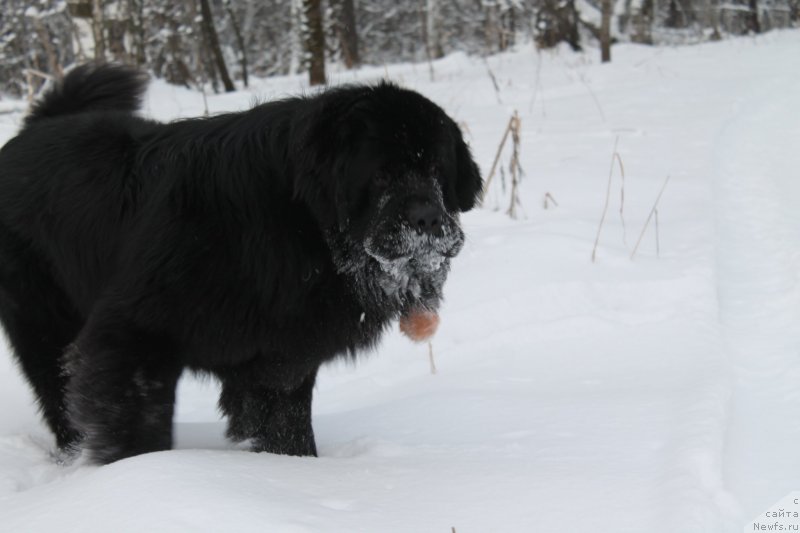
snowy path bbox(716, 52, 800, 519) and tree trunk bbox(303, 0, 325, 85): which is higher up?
tree trunk bbox(303, 0, 325, 85)

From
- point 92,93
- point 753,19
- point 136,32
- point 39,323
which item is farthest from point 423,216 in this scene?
point 753,19

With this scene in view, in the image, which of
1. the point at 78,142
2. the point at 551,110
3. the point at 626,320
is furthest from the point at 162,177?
the point at 551,110

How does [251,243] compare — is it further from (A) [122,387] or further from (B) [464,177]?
(B) [464,177]

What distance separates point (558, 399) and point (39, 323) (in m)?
2.24

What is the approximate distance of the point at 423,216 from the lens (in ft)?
8.48

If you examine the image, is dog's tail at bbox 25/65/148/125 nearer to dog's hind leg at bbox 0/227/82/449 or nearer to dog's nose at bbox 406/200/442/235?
dog's hind leg at bbox 0/227/82/449

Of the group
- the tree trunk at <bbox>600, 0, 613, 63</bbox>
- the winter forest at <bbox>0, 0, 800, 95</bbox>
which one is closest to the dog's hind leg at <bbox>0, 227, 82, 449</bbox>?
the winter forest at <bbox>0, 0, 800, 95</bbox>

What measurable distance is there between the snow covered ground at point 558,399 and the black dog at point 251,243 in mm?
325

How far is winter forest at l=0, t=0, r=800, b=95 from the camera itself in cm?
1365

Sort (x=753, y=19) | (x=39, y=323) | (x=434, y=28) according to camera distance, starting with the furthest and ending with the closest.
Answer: (x=753, y=19) → (x=434, y=28) → (x=39, y=323)

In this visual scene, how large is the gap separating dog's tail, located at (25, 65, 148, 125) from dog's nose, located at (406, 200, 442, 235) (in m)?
1.89

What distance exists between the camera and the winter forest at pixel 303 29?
44.8 feet

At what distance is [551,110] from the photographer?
36.0 feet

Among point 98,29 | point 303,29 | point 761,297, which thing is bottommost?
point 761,297
